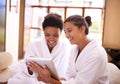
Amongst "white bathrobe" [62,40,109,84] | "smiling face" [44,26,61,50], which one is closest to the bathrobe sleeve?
"white bathrobe" [62,40,109,84]

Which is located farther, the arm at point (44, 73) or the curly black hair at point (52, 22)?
the curly black hair at point (52, 22)

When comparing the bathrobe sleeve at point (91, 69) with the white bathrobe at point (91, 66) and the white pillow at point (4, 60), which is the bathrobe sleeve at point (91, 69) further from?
the white pillow at point (4, 60)

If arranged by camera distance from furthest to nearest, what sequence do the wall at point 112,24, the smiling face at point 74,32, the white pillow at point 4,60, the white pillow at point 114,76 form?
1. the wall at point 112,24
2. the white pillow at point 4,60
3. the white pillow at point 114,76
4. the smiling face at point 74,32

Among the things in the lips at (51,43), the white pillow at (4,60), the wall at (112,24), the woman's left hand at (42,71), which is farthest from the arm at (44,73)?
the wall at (112,24)

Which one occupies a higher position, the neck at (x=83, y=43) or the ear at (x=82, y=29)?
the ear at (x=82, y=29)

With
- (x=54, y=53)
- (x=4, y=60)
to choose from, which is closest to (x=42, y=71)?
(x=54, y=53)

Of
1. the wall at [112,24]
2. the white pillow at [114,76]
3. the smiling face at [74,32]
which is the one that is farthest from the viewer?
the wall at [112,24]

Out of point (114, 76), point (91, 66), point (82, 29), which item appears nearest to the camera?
point (91, 66)

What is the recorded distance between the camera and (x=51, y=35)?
1.77 meters

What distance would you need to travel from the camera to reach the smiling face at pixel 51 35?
1.76 metres

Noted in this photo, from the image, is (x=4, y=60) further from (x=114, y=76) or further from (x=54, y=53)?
(x=114, y=76)

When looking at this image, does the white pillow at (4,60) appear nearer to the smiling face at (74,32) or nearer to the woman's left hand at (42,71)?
the woman's left hand at (42,71)

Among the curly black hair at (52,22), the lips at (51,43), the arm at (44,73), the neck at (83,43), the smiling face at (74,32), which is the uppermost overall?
the curly black hair at (52,22)

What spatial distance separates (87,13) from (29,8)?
1304mm
